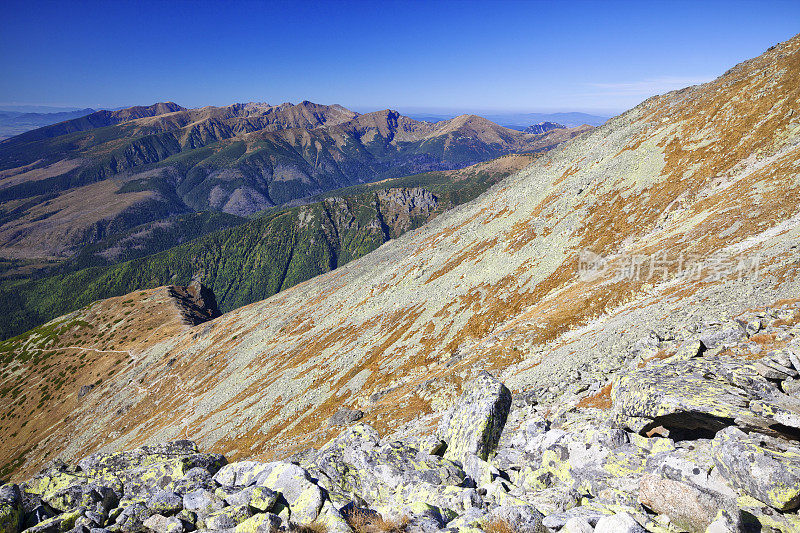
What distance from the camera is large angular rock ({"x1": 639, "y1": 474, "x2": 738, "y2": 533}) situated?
8945 millimetres

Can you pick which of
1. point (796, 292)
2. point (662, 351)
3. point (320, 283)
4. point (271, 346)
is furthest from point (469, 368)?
point (320, 283)

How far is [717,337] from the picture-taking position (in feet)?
65.3

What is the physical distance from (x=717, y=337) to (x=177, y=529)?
26385 mm

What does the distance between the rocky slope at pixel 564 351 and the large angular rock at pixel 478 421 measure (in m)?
0.14

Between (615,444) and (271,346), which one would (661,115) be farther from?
(271,346)

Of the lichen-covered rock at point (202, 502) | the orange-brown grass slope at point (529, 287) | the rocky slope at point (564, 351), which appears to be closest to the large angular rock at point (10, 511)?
the lichen-covered rock at point (202, 502)

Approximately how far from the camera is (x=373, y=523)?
11391 mm

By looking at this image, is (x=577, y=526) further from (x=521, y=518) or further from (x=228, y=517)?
(x=228, y=517)

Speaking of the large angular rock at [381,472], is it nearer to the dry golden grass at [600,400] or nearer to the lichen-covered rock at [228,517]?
the lichen-covered rock at [228,517]

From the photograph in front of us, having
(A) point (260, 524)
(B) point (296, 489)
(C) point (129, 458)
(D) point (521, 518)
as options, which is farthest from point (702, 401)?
(C) point (129, 458)

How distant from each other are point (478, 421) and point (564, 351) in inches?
776

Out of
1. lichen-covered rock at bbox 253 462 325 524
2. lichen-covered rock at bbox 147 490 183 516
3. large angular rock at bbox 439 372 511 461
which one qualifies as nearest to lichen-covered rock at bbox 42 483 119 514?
lichen-covered rock at bbox 147 490 183 516

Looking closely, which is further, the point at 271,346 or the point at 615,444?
the point at 271,346

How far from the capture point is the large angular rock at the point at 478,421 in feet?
53.6
